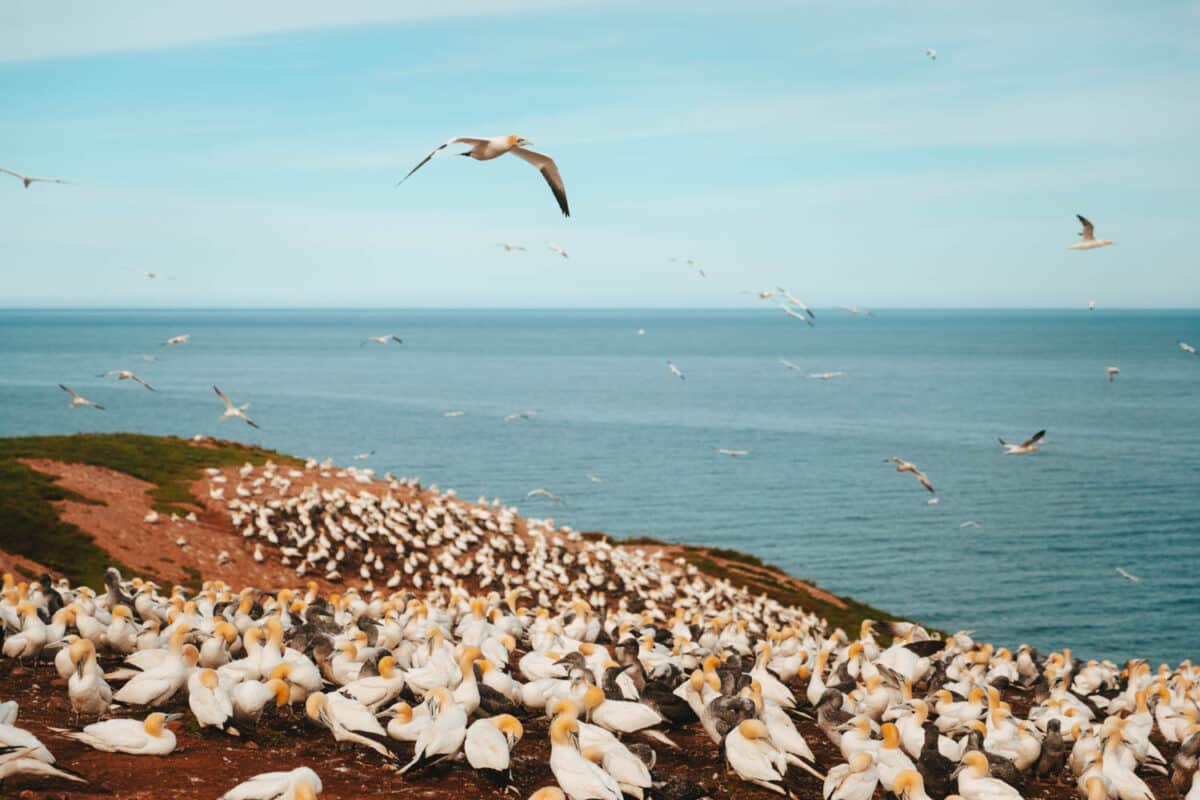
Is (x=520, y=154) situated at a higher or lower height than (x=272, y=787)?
higher

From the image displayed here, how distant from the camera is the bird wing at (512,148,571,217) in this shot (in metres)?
17.5

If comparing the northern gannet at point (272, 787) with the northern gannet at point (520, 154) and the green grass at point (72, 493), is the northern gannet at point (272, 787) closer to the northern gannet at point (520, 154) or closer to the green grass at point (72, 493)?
the northern gannet at point (520, 154)

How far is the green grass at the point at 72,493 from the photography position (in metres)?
29.4

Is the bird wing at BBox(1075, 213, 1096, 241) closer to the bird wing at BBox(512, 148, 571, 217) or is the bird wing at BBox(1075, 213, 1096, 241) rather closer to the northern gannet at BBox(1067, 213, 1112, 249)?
the northern gannet at BBox(1067, 213, 1112, 249)

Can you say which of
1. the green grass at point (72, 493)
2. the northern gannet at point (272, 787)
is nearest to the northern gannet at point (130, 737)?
the northern gannet at point (272, 787)

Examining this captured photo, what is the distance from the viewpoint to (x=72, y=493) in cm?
3309

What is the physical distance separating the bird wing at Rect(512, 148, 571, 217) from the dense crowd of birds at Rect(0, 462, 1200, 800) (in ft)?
23.2

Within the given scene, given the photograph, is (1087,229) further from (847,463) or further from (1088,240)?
(847,463)

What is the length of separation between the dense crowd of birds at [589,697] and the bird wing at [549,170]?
7.07 meters

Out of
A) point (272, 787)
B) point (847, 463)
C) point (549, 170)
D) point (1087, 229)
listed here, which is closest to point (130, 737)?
point (272, 787)

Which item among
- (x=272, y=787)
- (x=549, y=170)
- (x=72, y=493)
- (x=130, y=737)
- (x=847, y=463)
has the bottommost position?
(x=847, y=463)

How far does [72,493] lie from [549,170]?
75.9ft

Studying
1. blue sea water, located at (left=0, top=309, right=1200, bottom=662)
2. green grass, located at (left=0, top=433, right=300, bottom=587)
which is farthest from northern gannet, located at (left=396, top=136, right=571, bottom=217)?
blue sea water, located at (left=0, top=309, right=1200, bottom=662)

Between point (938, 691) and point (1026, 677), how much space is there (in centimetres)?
646
